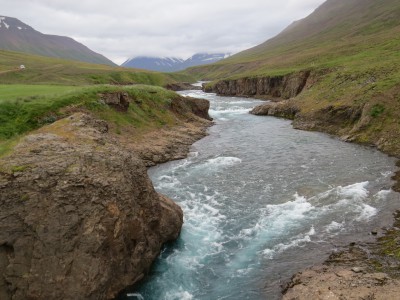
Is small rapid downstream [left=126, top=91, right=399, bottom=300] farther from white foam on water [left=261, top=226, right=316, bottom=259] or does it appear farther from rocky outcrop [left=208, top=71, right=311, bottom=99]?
rocky outcrop [left=208, top=71, right=311, bottom=99]

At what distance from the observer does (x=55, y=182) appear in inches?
590

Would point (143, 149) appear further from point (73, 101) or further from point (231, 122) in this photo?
point (231, 122)

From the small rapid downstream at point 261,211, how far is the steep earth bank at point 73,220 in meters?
2.20

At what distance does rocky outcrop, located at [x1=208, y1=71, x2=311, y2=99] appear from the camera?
264ft

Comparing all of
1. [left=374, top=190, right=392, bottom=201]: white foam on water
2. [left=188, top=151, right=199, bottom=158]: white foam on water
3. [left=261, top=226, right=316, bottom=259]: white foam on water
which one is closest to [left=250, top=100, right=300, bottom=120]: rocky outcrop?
[left=188, top=151, right=199, bottom=158]: white foam on water

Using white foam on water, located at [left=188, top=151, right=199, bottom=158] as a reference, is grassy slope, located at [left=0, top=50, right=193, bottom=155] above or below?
above

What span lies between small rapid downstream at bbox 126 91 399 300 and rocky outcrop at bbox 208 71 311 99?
1667 inches

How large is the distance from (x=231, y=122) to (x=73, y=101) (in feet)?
94.7

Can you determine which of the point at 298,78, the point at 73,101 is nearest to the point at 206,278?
the point at 73,101

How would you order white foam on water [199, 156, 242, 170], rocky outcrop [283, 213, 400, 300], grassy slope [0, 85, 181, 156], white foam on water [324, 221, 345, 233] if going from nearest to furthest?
rocky outcrop [283, 213, 400, 300]
white foam on water [324, 221, 345, 233]
grassy slope [0, 85, 181, 156]
white foam on water [199, 156, 242, 170]

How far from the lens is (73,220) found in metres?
14.5

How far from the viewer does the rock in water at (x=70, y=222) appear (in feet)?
44.9

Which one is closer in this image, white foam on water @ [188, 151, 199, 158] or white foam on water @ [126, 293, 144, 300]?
white foam on water @ [126, 293, 144, 300]

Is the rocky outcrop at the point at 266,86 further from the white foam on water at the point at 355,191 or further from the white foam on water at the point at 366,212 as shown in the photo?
the white foam on water at the point at 366,212
